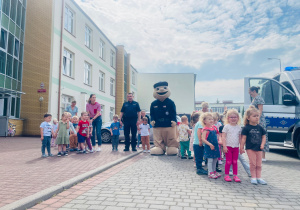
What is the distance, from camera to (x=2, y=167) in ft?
20.5

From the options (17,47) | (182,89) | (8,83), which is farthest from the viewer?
(182,89)

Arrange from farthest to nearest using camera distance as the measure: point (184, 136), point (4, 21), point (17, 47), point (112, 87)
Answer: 1. point (112, 87)
2. point (17, 47)
3. point (4, 21)
4. point (184, 136)

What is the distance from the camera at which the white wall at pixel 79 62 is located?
17844 millimetres

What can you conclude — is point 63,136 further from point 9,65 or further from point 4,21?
point 4,21

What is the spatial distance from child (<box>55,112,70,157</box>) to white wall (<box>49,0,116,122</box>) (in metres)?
8.64

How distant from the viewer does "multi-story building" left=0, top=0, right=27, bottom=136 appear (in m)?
16.7

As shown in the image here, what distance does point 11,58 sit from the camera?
17.4 meters

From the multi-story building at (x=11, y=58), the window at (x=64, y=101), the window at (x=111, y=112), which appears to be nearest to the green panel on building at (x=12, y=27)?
the multi-story building at (x=11, y=58)

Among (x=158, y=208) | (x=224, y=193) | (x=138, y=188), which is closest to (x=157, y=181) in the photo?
(x=138, y=188)

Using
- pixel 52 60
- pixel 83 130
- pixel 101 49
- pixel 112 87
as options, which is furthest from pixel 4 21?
pixel 112 87

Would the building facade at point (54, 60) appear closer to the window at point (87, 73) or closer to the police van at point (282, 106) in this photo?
the window at point (87, 73)

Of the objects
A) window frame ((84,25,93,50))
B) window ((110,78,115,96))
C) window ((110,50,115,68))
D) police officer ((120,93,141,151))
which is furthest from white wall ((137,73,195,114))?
police officer ((120,93,141,151))

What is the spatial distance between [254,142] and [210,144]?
833 mm

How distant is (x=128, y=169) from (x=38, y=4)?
52.8 feet
